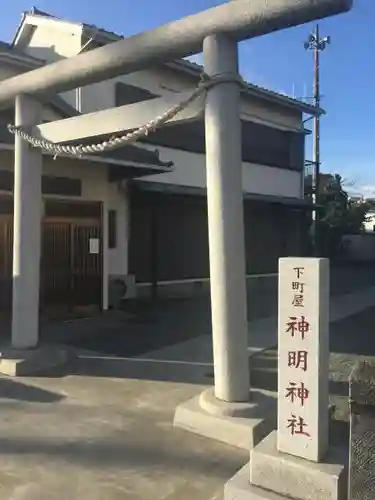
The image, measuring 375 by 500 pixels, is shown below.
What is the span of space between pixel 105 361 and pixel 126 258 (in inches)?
249

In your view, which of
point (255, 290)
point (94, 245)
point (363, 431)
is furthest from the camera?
point (255, 290)

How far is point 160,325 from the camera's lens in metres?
10.5

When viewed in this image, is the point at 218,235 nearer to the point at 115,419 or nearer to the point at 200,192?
the point at 115,419

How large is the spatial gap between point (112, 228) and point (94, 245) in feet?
5.30

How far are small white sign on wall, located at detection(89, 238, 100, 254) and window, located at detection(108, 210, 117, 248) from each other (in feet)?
4.41

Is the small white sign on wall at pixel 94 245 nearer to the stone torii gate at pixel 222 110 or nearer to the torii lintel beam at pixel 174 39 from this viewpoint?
the torii lintel beam at pixel 174 39

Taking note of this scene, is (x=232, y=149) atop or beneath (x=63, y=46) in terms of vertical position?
beneath

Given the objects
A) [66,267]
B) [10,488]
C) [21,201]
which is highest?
[21,201]

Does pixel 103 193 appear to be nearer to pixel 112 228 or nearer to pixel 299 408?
pixel 112 228

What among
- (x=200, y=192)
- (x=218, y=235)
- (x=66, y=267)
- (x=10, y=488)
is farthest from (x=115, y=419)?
(x=200, y=192)

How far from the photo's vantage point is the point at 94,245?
1157 cm

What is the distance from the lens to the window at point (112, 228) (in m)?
12.9

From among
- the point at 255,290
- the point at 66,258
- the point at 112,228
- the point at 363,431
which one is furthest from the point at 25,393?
the point at 255,290

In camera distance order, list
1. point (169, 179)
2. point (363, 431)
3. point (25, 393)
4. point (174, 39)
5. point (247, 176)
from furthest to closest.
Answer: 1. point (247, 176)
2. point (169, 179)
3. point (25, 393)
4. point (174, 39)
5. point (363, 431)
